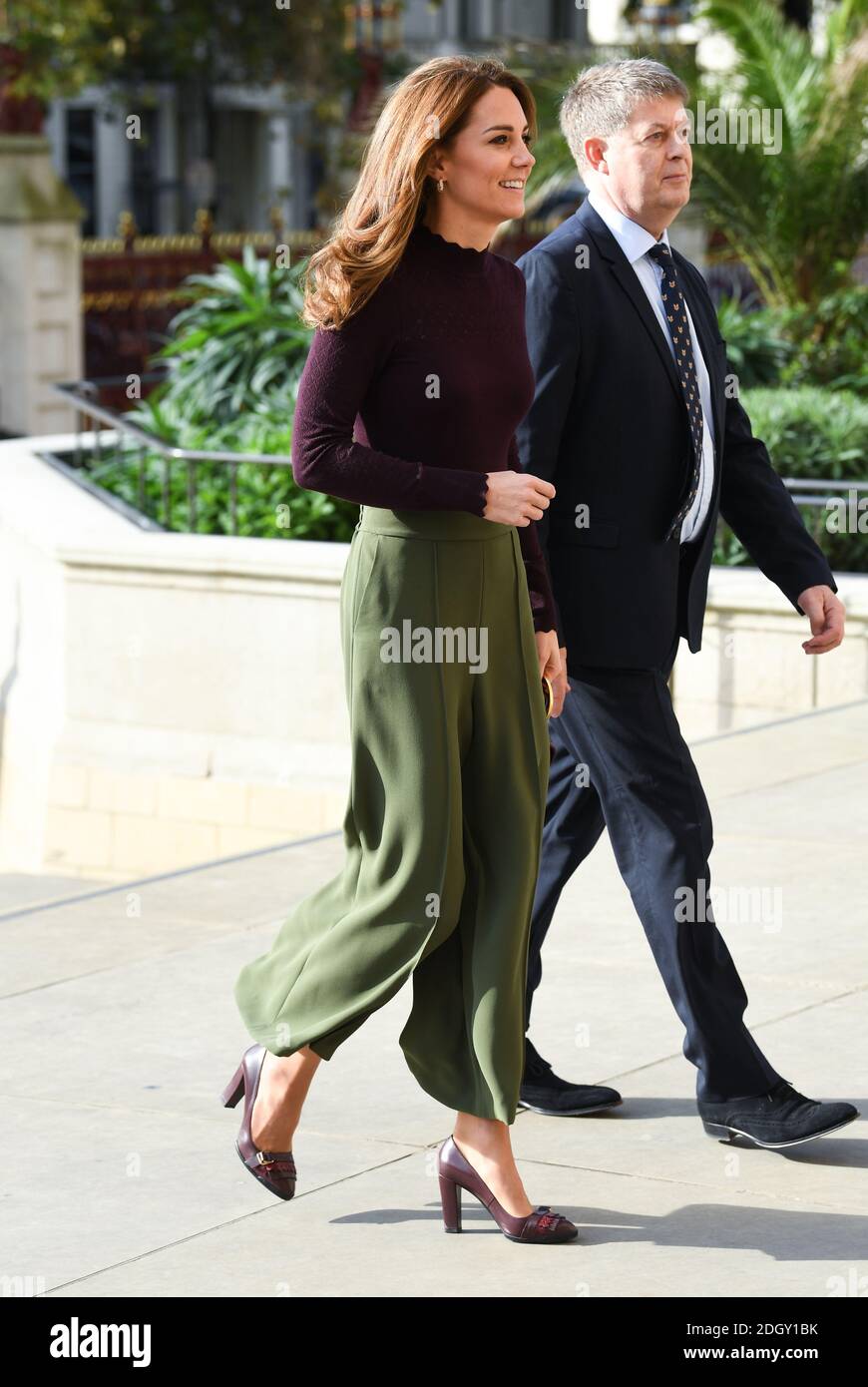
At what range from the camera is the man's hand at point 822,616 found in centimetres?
439

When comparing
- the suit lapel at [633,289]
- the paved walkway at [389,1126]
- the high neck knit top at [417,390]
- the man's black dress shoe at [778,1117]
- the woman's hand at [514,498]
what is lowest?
the paved walkway at [389,1126]

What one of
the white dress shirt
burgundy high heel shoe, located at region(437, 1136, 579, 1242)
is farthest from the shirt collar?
burgundy high heel shoe, located at region(437, 1136, 579, 1242)

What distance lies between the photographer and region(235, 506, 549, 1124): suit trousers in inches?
143

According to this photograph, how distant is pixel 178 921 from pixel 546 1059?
1.68 meters

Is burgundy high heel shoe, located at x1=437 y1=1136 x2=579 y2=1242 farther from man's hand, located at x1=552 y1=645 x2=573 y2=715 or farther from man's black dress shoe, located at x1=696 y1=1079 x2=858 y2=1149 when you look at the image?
man's hand, located at x1=552 y1=645 x2=573 y2=715

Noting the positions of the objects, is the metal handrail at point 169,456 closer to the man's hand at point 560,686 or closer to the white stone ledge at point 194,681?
the white stone ledge at point 194,681

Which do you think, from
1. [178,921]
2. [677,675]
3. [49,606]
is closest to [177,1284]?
[178,921]

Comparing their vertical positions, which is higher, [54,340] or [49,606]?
[54,340]

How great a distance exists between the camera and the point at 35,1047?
4996 mm

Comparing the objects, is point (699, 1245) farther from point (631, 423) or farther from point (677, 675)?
point (677, 675)

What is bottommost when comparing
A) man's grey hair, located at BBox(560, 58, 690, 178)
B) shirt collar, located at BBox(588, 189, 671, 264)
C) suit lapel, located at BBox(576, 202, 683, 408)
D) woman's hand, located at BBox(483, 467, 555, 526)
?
woman's hand, located at BBox(483, 467, 555, 526)

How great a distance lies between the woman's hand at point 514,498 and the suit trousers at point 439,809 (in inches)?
4.2

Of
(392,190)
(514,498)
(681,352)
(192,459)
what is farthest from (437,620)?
(192,459)

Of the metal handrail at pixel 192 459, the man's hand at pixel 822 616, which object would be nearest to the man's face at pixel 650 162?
the man's hand at pixel 822 616
